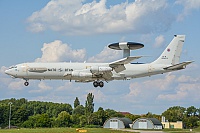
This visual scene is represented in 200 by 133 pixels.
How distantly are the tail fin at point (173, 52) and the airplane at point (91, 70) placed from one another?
935 mm

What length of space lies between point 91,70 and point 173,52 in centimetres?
1816

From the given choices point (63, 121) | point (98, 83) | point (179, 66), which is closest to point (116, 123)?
point (63, 121)

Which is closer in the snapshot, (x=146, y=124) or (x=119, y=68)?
(x=119, y=68)

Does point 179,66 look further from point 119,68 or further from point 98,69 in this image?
point 98,69

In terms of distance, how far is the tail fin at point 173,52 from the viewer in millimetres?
89000

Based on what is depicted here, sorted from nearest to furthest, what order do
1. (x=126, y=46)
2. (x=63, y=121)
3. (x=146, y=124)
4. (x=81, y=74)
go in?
(x=126, y=46), (x=81, y=74), (x=146, y=124), (x=63, y=121)

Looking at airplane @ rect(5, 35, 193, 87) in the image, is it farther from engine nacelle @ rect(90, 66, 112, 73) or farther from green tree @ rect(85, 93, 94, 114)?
green tree @ rect(85, 93, 94, 114)

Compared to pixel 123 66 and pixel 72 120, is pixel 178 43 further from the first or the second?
pixel 72 120

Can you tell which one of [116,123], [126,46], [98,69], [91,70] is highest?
[126,46]

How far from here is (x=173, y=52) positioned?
8988 cm

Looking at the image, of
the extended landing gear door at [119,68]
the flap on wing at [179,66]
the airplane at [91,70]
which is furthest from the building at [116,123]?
the flap on wing at [179,66]

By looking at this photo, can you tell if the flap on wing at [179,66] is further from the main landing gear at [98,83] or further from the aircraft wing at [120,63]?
the main landing gear at [98,83]

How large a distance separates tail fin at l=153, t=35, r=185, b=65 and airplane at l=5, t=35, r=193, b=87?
93 cm

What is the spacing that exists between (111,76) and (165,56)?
11813 mm
